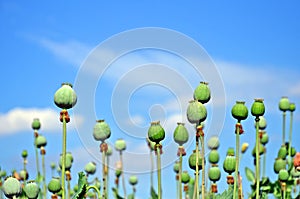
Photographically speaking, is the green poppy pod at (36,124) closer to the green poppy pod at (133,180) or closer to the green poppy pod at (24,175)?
the green poppy pod at (24,175)

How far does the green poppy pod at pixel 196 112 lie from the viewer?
6.70 feet

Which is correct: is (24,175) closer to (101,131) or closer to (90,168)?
(90,168)

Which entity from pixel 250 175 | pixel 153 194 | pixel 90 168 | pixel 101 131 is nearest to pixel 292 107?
pixel 250 175

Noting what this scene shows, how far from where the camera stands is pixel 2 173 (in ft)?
14.1

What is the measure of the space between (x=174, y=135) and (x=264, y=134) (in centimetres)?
214

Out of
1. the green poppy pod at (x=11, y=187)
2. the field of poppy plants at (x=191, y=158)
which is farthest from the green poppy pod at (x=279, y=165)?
the green poppy pod at (x=11, y=187)

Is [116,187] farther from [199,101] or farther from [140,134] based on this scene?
[199,101]

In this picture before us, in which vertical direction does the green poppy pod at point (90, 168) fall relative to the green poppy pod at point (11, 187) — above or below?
above

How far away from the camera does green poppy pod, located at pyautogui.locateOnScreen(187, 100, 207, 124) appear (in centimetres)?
204

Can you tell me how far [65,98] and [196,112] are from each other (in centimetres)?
49

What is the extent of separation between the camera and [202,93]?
2.10 metres

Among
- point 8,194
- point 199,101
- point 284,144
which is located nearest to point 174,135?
point 199,101

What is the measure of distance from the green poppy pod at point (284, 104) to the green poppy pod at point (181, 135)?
6.80 feet

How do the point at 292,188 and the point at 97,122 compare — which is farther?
the point at 292,188
